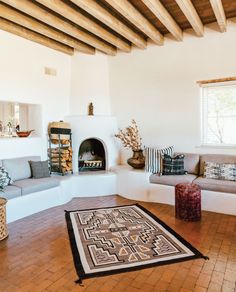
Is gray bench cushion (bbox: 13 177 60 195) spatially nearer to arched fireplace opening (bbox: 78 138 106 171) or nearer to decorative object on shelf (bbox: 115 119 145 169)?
arched fireplace opening (bbox: 78 138 106 171)

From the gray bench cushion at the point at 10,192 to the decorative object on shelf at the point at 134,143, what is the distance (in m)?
2.25

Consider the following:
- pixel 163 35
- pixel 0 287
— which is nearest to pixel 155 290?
pixel 0 287

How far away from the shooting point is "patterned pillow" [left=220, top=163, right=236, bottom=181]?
380cm

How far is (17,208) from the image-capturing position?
11.6 ft

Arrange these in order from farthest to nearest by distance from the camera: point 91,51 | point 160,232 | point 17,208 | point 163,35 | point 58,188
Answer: point 91,51, point 163,35, point 58,188, point 17,208, point 160,232

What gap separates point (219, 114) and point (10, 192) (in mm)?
3844

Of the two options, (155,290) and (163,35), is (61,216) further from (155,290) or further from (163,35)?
(163,35)

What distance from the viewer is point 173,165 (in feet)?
14.1

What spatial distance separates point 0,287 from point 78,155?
10.9ft

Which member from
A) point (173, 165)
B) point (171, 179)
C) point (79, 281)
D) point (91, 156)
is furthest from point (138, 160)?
point (79, 281)

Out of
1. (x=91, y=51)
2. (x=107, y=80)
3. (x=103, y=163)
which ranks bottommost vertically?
(x=103, y=163)

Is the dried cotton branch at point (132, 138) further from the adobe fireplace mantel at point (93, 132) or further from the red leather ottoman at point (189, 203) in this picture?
the red leather ottoman at point (189, 203)

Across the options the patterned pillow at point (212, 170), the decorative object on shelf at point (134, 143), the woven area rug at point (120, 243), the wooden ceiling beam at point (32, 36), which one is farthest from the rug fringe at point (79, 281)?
the wooden ceiling beam at point (32, 36)

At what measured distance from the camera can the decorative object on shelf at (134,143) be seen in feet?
15.8
